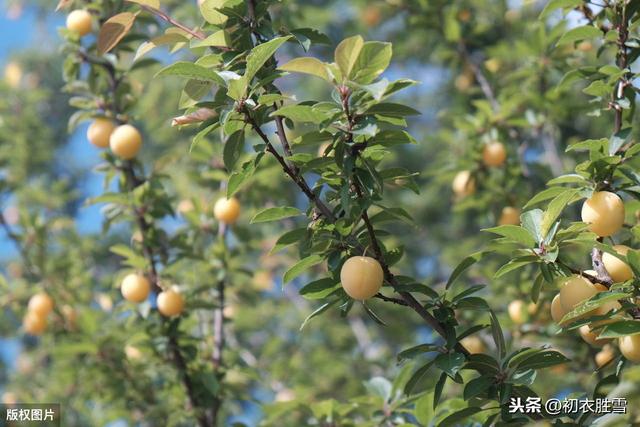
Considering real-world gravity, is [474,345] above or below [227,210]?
below

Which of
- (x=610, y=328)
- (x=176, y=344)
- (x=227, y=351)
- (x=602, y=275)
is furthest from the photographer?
(x=227, y=351)

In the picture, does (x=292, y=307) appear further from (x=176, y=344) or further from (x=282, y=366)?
(x=176, y=344)

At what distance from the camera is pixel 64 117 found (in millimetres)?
5809

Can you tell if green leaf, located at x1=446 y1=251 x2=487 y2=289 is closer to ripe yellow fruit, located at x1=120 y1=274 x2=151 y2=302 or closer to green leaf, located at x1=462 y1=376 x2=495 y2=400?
green leaf, located at x1=462 y1=376 x2=495 y2=400

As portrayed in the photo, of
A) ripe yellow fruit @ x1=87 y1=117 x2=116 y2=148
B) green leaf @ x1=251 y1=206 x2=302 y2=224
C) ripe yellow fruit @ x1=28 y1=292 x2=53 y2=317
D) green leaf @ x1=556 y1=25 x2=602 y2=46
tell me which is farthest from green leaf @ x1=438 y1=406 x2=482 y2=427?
A: ripe yellow fruit @ x1=28 y1=292 x2=53 y2=317

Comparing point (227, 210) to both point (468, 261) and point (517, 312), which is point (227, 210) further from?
point (468, 261)

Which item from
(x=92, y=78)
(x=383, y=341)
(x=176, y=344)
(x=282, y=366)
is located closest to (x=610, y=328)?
(x=176, y=344)

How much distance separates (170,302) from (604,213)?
1.31m

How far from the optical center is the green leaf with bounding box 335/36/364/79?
1.16 metres

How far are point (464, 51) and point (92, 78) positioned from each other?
5.00 ft

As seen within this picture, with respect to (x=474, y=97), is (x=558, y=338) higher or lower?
lower

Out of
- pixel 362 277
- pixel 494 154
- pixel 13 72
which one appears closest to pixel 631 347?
pixel 362 277

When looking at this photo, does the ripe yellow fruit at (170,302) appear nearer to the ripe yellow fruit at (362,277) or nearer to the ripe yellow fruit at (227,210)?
the ripe yellow fruit at (227,210)

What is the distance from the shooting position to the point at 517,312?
2.26 metres
